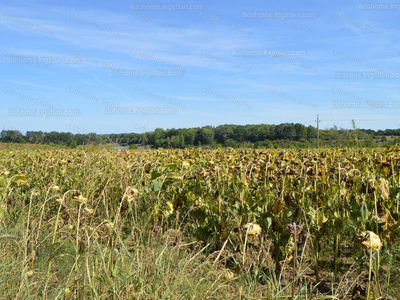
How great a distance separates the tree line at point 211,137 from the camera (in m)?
5.55

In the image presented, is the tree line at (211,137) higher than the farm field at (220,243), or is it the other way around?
the tree line at (211,137)

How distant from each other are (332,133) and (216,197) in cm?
897

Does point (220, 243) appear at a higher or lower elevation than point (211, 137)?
lower

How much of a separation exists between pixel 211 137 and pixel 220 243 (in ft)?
48.4

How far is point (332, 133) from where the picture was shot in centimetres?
1080

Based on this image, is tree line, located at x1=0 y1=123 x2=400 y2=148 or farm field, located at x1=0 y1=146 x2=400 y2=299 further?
tree line, located at x1=0 y1=123 x2=400 y2=148

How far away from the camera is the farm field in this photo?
69.3 inches

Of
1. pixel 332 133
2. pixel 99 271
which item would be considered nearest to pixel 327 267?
pixel 99 271

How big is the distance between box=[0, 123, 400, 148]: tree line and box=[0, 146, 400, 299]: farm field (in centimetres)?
165

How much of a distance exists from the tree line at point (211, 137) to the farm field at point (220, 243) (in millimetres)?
1651

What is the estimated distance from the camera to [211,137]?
57.4 ft

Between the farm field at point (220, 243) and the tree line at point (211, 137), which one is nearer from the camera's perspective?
the farm field at point (220, 243)

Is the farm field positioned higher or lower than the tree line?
lower

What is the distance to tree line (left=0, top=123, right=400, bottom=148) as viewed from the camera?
18.2ft
